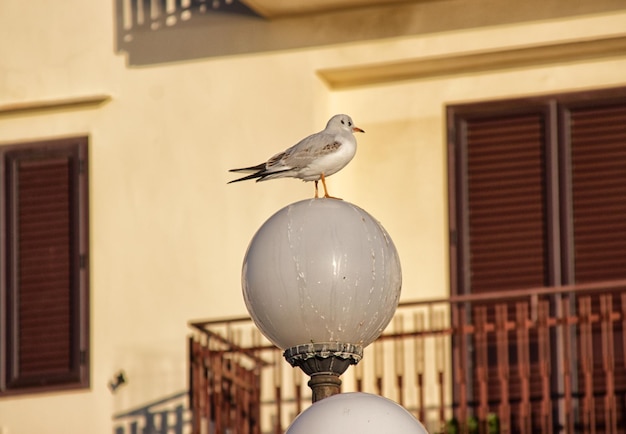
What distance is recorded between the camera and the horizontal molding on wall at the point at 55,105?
49.3ft

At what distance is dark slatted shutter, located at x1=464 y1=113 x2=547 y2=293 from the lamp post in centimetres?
671

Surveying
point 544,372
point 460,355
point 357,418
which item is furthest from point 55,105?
point 357,418

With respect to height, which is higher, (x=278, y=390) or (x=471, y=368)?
(x=471, y=368)

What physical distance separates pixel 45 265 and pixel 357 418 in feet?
29.2

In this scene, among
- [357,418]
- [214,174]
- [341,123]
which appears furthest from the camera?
[214,174]

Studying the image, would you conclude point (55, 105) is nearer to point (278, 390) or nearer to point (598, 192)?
point (278, 390)

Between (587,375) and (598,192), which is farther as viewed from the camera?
(598,192)

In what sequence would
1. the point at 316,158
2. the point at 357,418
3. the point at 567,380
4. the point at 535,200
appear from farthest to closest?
the point at 535,200 → the point at 567,380 → the point at 316,158 → the point at 357,418

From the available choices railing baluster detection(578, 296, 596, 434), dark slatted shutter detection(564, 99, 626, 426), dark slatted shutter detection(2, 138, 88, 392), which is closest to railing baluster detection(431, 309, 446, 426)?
railing baluster detection(578, 296, 596, 434)

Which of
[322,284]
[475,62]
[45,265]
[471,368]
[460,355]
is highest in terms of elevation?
[475,62]

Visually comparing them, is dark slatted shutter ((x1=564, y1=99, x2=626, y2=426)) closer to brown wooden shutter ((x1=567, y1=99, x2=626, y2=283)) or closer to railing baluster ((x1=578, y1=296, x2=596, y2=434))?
brown wooden shutter ((x1=567, y1=99, x2=626, y2=283))

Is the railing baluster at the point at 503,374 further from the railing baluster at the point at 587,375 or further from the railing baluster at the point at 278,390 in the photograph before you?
the railing baluster at the point at 278,390

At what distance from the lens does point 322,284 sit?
7.29 meters

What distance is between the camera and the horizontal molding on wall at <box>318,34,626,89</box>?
1420 cm
